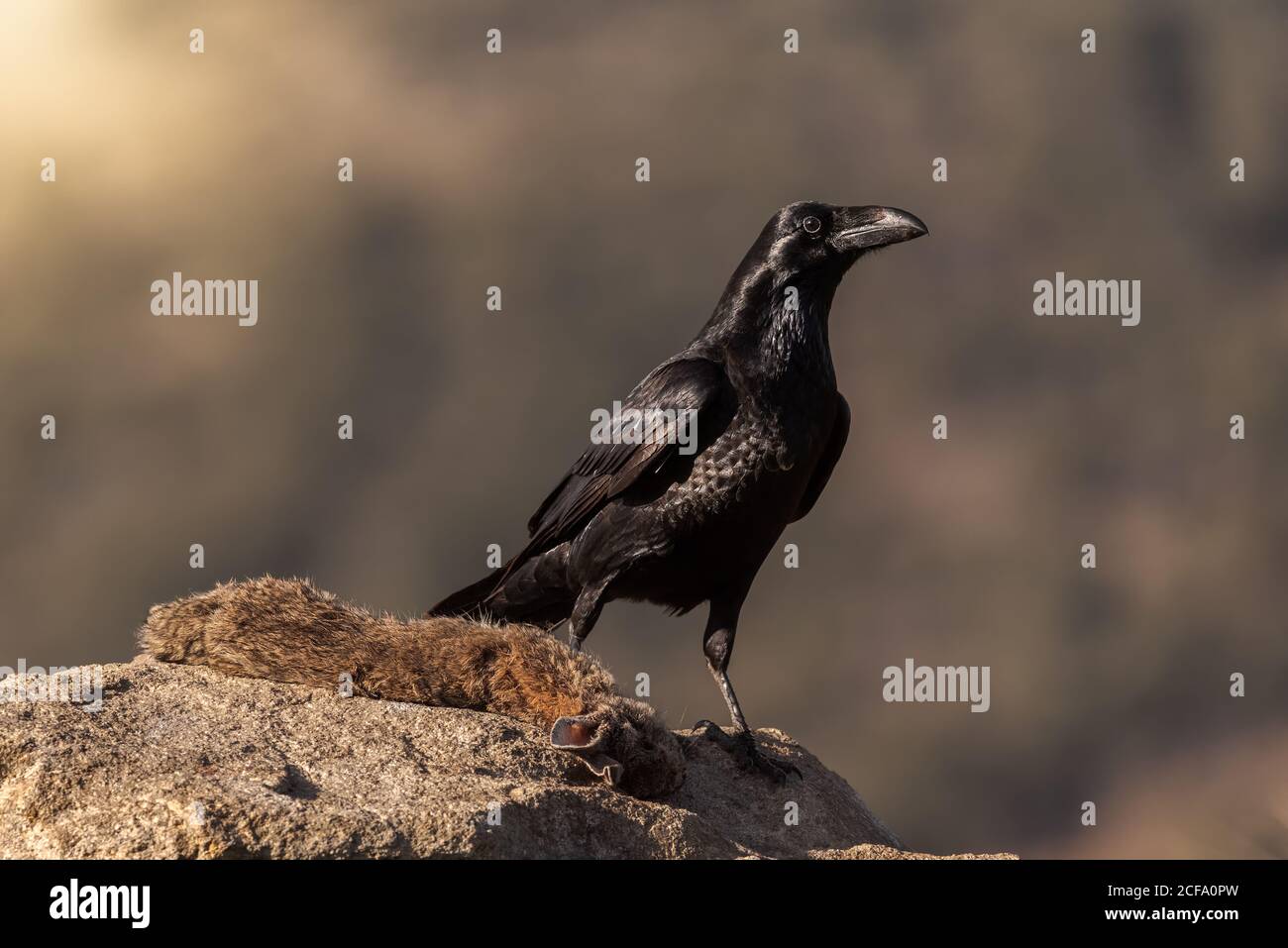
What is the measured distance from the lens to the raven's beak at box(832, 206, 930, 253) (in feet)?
23.9

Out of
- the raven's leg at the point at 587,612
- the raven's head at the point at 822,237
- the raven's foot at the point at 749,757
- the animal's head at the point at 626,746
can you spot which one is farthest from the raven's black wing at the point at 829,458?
the animal's head at the point at 626,746

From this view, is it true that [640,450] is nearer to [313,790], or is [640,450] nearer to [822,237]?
[822,237]

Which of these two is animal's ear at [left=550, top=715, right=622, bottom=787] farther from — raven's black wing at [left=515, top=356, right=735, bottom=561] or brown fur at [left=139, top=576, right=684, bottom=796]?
raven's black wing at [left=515, top=356, right=735, bottom=561]

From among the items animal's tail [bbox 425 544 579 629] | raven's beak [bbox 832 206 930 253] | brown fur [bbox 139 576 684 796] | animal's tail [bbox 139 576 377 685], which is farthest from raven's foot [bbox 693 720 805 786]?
raven's beak [bbox 832 206 930 253]

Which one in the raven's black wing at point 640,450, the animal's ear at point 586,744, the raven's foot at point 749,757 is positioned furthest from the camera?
the raven's black wing at point 640,450

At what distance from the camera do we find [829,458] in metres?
7.93

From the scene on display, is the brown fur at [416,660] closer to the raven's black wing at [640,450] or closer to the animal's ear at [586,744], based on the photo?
the animal's ear at [586,744]

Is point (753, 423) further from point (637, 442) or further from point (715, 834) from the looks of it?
point (715, 834)

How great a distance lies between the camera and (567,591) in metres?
7.55

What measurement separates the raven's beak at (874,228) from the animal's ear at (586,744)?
9.98 feet

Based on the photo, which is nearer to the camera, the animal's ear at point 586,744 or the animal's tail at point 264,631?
the animal's ear at point 586,744

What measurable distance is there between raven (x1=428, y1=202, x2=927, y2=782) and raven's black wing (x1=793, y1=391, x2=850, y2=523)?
0.48 feet

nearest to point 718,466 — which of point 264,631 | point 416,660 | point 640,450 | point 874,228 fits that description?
point 640,450

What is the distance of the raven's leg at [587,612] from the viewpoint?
23.2ft
